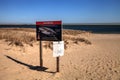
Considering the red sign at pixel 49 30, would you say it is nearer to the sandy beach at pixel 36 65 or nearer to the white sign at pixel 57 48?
the white sign at pixel 57 48

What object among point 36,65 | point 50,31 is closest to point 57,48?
point 50,31

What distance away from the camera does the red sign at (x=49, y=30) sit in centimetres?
888

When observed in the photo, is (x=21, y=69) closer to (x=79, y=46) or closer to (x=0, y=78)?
(x=0, y=78)

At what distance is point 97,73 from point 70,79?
1.51 meters

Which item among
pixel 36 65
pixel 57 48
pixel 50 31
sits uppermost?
pixel 50 31

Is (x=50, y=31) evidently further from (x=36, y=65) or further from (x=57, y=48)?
(x=36, y=65)

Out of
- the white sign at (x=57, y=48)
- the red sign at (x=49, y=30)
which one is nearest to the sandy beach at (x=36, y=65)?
the white sign at (x=57, y=48)

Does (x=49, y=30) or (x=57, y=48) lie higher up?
(x=49, y=30)

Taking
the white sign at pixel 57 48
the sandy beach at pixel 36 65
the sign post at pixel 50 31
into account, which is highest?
the sign post at pixel 50 31

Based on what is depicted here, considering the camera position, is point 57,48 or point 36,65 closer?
point 57,48

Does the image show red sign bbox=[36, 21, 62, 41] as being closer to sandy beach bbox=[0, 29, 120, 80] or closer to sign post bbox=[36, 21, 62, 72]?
sign post bbox=[36, 21, 62, 72]

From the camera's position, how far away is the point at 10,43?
1333 cm

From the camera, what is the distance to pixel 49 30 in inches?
358

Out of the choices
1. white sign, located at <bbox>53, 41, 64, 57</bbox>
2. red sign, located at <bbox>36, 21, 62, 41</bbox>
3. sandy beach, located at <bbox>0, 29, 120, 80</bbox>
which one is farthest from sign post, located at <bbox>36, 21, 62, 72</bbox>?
sandy beach, located at <bbox>0, 29, 120, 80</bbox>
